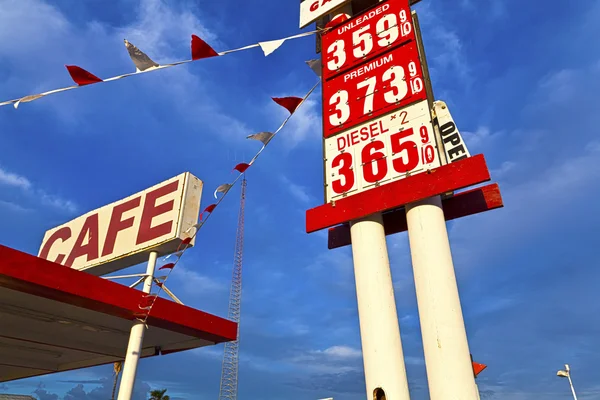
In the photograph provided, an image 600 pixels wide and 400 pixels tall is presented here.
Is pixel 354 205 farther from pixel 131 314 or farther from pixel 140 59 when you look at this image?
pixel 131 314

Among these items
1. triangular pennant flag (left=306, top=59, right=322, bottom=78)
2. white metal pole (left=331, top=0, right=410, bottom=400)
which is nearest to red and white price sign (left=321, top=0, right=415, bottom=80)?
triangular pennant flag (left=306, top=59, right=322, bottom=78)

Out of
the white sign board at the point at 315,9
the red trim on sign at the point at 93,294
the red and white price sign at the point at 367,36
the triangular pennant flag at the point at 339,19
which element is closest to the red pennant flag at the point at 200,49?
the red and white price sign at the point at 367,36

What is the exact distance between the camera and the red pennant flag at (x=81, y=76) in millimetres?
9180

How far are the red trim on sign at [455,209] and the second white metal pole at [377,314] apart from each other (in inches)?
24.0

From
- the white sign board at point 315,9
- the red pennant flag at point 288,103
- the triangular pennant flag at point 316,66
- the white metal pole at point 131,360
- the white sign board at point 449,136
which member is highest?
the white sign board at point 315,9

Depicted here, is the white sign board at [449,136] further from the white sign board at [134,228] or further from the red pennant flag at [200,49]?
the white sign board at [134,228]

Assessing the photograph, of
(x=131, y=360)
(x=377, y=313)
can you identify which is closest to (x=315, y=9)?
(x=377, y=313)

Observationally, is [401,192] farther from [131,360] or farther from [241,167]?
[131,360]

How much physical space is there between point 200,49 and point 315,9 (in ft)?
15.3

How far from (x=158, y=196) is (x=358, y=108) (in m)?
7.21

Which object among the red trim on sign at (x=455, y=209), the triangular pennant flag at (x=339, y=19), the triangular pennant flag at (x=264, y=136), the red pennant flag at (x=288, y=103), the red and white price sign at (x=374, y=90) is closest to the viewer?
the red trim on sign at (x=455, y=209)

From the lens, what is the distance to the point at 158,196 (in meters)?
14.0

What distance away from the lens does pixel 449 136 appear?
8.65 meters

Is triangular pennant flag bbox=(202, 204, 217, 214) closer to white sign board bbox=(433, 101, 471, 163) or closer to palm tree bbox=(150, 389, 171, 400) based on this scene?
white sign board bbox=(433, 101, 471, 163)
